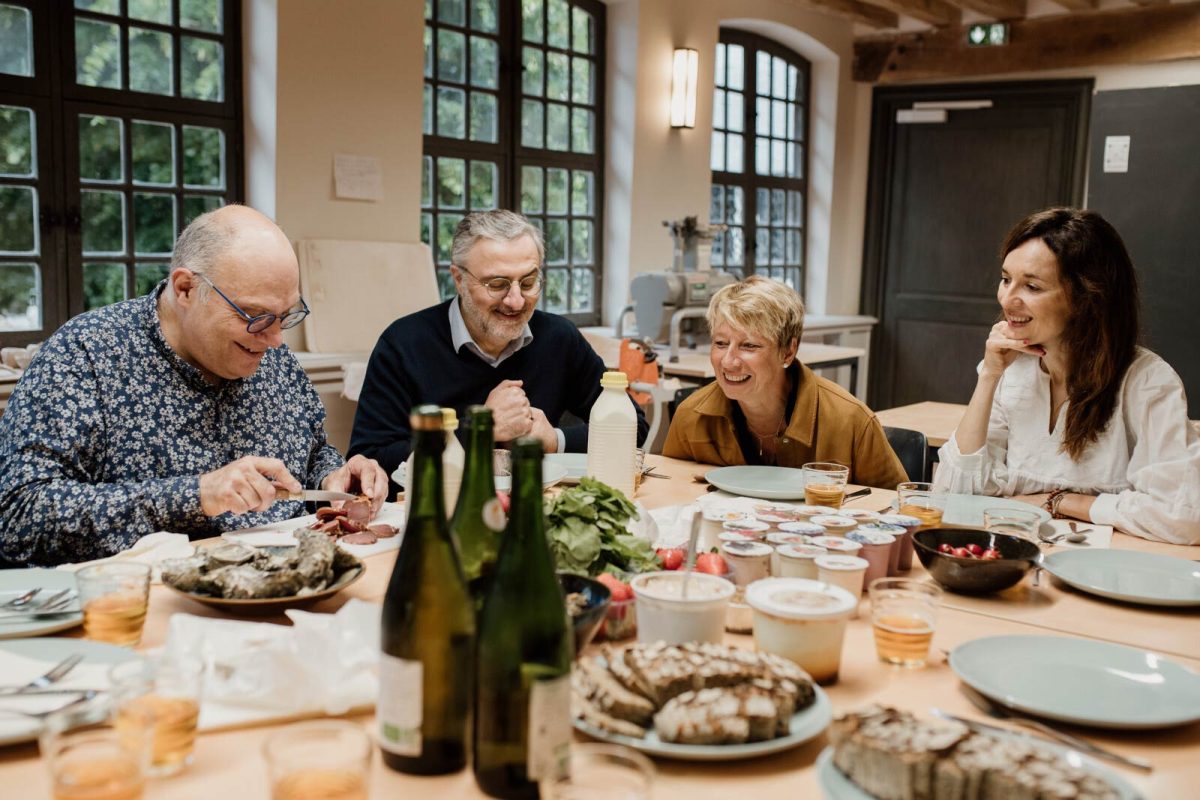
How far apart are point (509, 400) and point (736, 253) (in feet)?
15.7

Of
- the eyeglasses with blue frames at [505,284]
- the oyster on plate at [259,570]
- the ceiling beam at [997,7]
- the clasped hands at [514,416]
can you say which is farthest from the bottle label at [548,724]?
the ceiling beam at [997,7]

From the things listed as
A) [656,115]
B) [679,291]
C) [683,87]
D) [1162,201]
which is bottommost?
[679,291]

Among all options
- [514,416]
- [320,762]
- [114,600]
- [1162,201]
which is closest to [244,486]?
[114,600]

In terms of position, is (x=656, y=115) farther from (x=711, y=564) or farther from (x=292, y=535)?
(x=711, y=564)

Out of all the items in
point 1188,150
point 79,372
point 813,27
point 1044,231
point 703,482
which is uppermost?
point 813,27

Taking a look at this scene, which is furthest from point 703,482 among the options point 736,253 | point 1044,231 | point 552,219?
point 736,253

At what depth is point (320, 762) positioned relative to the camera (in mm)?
918

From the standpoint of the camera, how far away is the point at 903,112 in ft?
24.0

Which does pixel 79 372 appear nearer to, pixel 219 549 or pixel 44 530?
pixel 44 530

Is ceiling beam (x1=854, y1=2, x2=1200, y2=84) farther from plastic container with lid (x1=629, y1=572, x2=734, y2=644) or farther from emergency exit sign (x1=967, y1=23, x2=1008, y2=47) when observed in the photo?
plastic container with lid (x1=629, y1=572, x2=734, y2=644)

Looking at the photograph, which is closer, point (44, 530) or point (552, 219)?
point (44, 530)

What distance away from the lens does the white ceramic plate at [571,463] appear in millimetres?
2330

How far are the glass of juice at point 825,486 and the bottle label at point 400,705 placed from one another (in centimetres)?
117

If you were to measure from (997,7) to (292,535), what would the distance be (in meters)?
5.97
